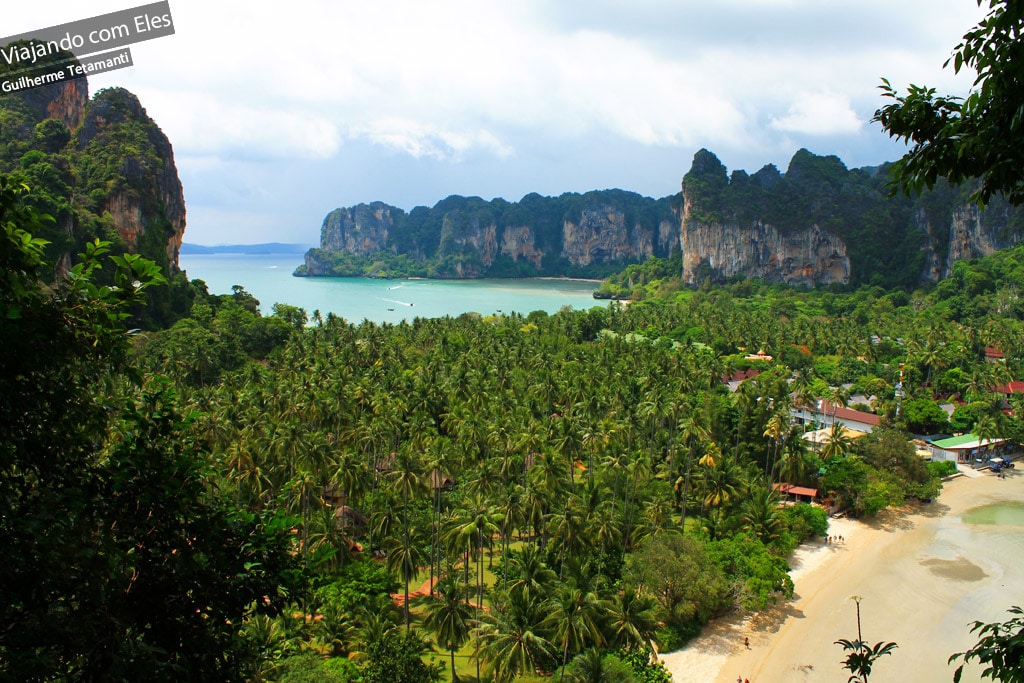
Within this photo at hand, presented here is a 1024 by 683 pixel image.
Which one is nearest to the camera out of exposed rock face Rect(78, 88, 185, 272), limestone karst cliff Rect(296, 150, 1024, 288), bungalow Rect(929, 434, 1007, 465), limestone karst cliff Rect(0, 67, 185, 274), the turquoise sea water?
bungalow Rect(929, 434, 1007, 465)

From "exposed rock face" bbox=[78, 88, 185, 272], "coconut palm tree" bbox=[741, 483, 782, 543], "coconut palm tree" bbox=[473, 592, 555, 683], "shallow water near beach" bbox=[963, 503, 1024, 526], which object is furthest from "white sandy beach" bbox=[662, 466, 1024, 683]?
"exposed rock face" bbox=[78, 88, 185, 272]

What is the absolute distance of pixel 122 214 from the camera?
71250 millimetres

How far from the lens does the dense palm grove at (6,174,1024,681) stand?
5.16 meters

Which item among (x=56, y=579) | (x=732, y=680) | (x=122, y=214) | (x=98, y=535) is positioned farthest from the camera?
(x=122, y=214)

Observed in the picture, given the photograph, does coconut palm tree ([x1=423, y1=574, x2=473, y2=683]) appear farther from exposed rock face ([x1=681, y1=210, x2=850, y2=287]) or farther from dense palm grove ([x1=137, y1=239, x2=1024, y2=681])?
Answer: exposed rock face ([x1=681, y1=210, x2=850, y2=287])

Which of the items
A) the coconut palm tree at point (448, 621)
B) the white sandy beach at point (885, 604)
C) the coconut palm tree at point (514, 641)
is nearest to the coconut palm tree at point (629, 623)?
the coconut palm tree at point (514, 641)

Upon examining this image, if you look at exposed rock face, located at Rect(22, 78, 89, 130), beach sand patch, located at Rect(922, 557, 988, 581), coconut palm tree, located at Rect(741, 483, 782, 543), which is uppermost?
exposed rock face, located at Rect(22, 78, 89, 130)

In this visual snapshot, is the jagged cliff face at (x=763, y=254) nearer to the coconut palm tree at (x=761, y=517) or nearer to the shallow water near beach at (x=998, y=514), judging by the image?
the shallow water near beach at (x=998, y=514)

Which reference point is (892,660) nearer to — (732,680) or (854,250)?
(732,680)

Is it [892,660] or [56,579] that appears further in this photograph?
[892,660]

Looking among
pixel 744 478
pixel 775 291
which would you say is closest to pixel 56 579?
pixel 744 478

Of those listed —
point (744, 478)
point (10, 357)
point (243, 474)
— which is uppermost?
point (10, 357)

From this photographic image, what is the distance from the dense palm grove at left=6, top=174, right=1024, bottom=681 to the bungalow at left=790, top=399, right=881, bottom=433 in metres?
1.80

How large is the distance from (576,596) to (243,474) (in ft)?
52.4
